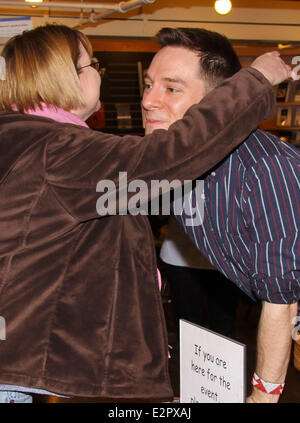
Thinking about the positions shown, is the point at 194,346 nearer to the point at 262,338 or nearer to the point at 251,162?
the point at 262,338

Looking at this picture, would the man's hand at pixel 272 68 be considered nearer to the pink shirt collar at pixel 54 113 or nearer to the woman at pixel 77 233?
the woman at pixel 77 233

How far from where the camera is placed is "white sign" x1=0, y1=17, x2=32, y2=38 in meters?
3.40

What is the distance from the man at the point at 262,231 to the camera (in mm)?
1319

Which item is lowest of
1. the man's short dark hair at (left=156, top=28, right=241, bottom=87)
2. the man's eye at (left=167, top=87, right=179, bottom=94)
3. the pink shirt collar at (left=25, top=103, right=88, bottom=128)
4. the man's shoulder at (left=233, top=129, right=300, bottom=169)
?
the man's shoulder at (left=233, top=129, right=300, bottom=169)

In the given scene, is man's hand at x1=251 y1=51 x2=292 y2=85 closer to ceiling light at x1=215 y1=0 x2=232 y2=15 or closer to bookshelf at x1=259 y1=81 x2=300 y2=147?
ceiling light at x1=215 y1=0 x2=232 y2=15

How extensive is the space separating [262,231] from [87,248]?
48 centimetres

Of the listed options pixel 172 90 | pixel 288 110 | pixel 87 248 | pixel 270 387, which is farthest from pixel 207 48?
pixel 288 110

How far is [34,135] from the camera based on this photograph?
116 centimetres

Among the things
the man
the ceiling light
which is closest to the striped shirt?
the man

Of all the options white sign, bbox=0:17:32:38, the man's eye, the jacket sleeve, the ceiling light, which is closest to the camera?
the jacket sleeve

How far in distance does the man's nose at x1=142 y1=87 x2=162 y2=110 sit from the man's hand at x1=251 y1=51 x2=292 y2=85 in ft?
1.56

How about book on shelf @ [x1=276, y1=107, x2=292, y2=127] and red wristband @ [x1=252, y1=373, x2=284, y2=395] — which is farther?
book on shelf @ [x1=276, y1=107, x2=292, y2=127]

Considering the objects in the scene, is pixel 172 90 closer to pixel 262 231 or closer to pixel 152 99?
pixel 152 99
